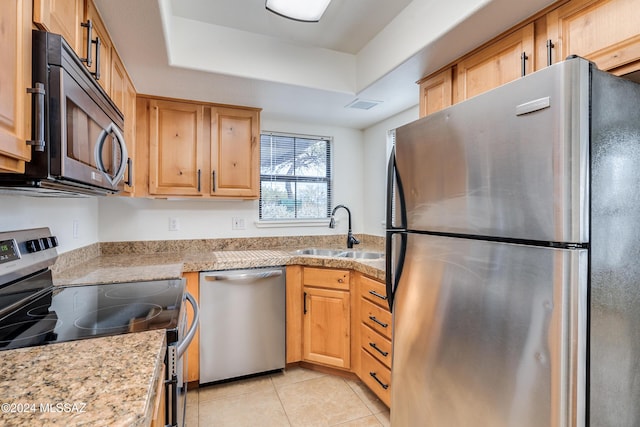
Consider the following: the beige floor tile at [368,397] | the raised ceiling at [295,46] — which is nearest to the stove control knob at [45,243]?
the raised ceiling at [295,46]

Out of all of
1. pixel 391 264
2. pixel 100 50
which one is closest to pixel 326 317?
pixel 391 264

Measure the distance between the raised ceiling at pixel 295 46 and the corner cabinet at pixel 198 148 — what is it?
5.3 inches

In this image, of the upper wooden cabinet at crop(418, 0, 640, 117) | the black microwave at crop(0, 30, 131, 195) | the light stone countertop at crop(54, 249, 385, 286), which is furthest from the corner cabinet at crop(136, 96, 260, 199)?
the upper wooden cabinet at crop(418, 0, 640, 117)

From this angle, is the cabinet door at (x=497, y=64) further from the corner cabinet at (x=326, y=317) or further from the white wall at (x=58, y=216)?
the white wall at (x=58, y=216)

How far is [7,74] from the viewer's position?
0.70 m

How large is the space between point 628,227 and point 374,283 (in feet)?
4.20

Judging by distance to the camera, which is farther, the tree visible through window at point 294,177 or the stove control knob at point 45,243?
the tree visible through window at point 294,177

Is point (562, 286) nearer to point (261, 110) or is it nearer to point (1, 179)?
point (1, 179)

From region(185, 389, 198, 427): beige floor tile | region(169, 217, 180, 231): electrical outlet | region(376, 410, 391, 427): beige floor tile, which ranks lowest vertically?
region(376, 410, 391, 427): beige floor tile

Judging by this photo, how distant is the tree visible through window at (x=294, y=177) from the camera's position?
2994 millimetres

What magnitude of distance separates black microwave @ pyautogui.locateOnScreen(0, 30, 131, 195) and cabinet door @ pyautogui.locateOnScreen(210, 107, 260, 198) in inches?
55.4

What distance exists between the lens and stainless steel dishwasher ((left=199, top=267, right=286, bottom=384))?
7.12 feet

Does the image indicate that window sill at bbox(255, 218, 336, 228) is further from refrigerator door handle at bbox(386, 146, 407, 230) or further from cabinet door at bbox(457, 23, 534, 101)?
cabinet door at bbox(457, 23, 534, 101)

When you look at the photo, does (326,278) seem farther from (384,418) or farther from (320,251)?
(384,418)
